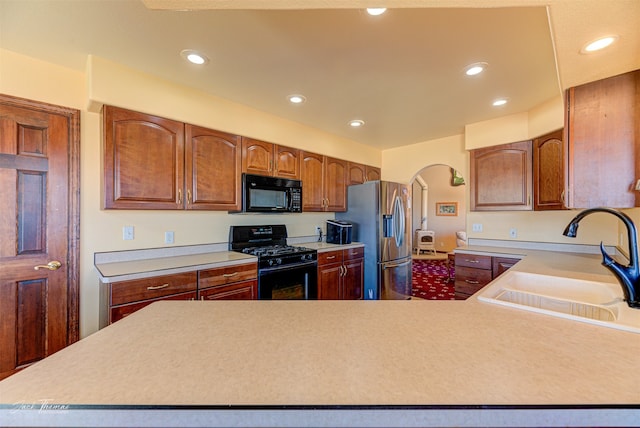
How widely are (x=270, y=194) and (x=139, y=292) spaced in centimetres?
146

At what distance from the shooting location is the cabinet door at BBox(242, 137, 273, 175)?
8.75 ft

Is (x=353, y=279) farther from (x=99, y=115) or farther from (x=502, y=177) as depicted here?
(x=99, y=115)

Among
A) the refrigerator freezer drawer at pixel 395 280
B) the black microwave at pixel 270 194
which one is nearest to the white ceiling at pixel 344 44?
the black microwave at pixel 270 194

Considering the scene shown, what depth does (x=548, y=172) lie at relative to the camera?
2.55 meters

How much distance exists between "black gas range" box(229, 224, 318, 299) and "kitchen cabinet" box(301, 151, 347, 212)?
616 millimetres

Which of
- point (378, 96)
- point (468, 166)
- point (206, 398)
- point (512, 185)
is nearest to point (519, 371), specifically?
point (206, 398)

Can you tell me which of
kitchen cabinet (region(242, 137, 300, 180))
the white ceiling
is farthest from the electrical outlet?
the white ceiling

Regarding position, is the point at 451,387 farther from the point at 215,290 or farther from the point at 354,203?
the point at 354,203

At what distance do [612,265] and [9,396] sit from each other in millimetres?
1864

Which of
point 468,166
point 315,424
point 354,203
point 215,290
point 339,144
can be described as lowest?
point 215,290

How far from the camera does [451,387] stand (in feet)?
1.75

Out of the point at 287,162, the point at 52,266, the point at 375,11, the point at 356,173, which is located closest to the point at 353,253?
the point at 356,173

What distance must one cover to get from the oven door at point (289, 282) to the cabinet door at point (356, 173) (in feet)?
4.96

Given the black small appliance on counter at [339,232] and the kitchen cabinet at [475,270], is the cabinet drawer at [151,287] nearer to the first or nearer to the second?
the black small appliance on counter at [339,232]
